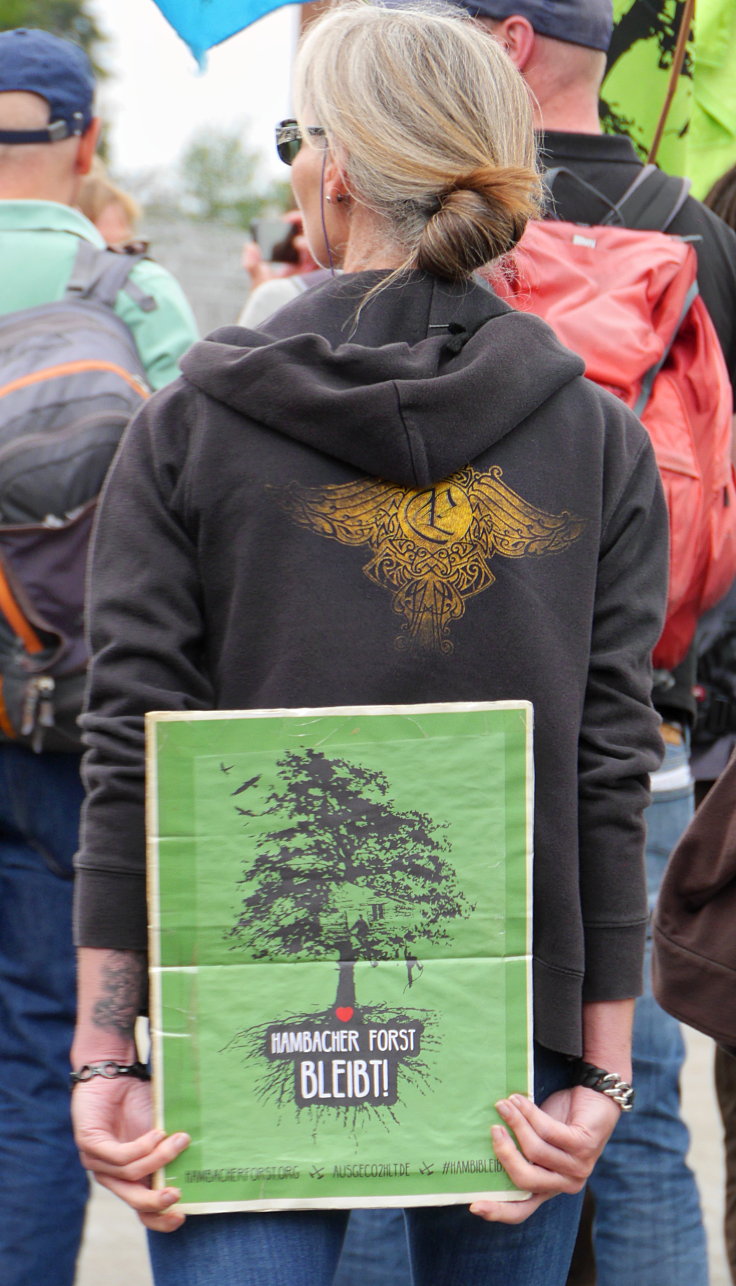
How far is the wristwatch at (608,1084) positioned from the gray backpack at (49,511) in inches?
47.8

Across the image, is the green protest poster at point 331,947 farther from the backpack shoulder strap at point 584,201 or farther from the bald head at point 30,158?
the bald head at point 30,158

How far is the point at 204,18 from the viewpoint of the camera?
2363 mm

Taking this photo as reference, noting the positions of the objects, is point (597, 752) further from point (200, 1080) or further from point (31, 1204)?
point (31, 1204)

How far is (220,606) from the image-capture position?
166 centimetres

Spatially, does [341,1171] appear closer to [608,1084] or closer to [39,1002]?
[608,1084]

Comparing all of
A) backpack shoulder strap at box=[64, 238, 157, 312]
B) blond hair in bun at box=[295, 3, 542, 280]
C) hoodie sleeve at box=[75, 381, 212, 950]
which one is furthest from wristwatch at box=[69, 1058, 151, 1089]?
backpack shoulder strap at box=[64, 238, 157, 312]

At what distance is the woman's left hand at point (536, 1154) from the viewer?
61.2 inches

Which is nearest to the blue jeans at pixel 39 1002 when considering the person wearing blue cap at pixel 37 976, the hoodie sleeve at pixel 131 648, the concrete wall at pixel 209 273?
the person wearing blue cap at pixel 37 976

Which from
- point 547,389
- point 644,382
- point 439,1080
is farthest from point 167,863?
→ point 644,382

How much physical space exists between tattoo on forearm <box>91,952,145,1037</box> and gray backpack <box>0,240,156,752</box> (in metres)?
1.00

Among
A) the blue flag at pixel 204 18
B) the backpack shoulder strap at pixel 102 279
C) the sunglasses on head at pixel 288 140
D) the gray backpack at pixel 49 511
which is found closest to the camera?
the sunglasses on head at pixel 288 140

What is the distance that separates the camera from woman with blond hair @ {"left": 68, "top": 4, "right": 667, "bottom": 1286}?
160 cm

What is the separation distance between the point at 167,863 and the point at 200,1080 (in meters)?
0.23

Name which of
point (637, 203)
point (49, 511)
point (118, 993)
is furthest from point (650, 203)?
point (118, 993)
